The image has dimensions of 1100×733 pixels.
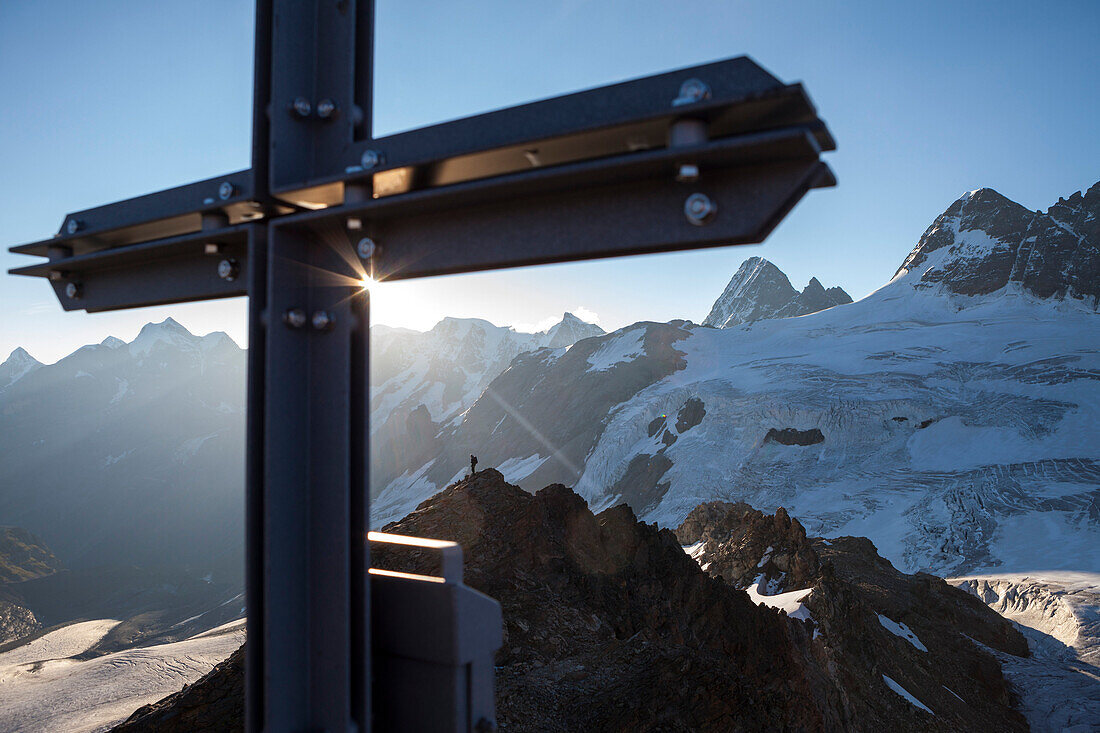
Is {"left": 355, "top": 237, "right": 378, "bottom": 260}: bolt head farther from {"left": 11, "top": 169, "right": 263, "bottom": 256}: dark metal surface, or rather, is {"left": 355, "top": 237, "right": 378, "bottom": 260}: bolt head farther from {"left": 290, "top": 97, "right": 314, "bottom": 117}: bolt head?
{"left": 290, "top": 97, "right": 314, "bottom": 117}: bolt head

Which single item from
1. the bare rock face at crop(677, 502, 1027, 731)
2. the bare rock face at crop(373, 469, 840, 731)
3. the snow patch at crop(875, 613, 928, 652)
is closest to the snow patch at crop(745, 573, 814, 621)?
the bare rock face at crop(677, 502, 1027, 731)

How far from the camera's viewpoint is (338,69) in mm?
2611

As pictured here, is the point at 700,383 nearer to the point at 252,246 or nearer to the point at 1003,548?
the point at 1003,548

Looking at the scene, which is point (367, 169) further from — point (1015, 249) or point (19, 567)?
point (19, 567)

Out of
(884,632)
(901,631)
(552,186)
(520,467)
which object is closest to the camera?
(552,186)

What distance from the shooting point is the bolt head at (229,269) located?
265 cm

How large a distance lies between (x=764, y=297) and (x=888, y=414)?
11543 cm

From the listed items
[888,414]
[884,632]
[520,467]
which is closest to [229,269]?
[884,632]

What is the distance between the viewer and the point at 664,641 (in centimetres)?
938

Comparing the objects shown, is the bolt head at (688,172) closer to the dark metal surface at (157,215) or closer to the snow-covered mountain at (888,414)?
the dark metal surface at (157,215)

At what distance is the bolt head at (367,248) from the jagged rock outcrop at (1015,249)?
297ft

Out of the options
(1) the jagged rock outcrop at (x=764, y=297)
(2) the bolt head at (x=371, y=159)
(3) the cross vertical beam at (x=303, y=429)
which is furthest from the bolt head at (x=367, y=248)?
(1) the jagged rock outcrop at (x=764, y=297)

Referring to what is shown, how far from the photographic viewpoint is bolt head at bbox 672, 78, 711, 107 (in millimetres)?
1894

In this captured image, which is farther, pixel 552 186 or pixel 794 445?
pixel 794 445
